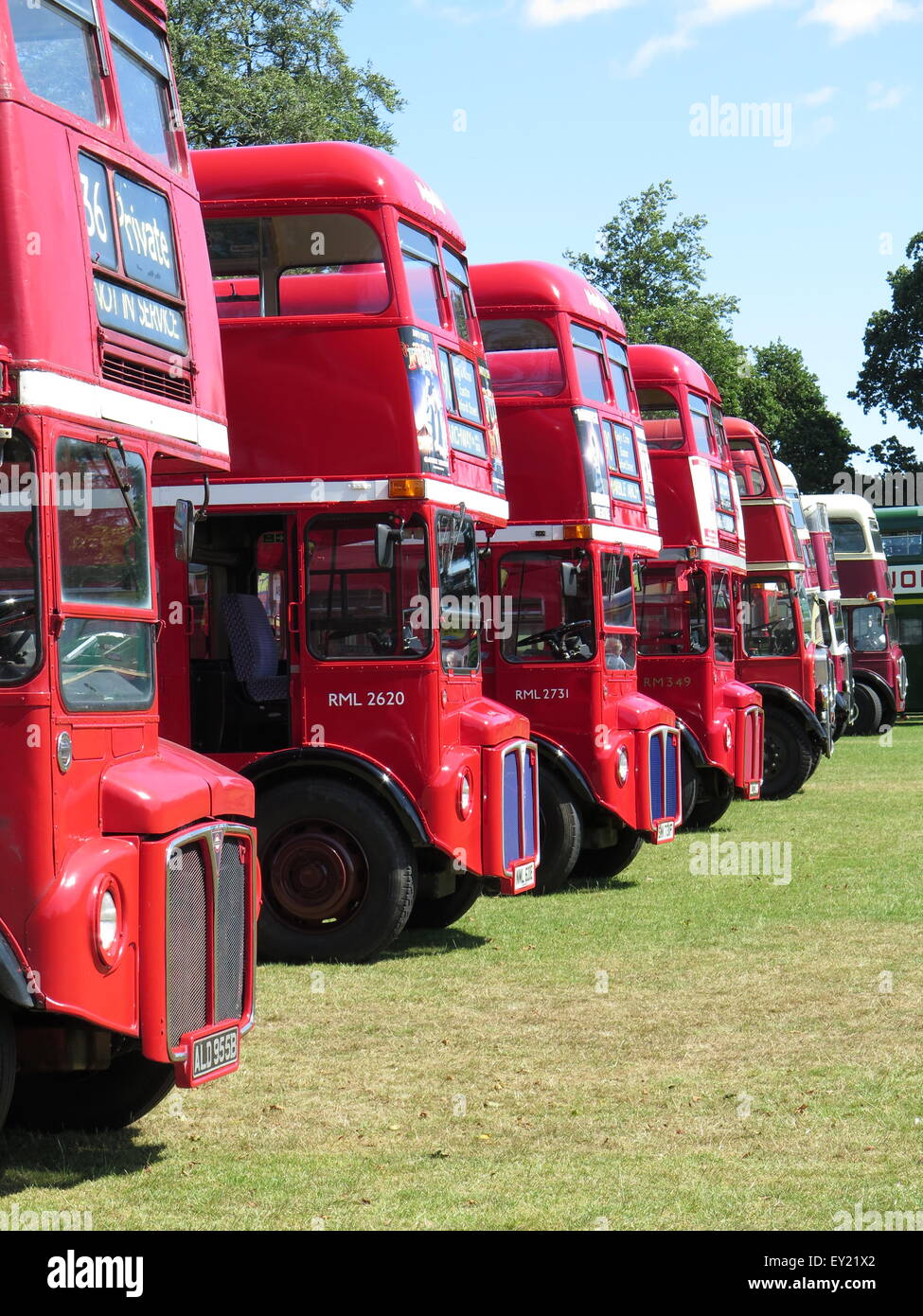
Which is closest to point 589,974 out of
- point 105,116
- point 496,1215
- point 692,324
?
point 496,1215

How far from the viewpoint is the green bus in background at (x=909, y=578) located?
41125 mm

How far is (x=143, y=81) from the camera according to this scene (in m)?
7.39

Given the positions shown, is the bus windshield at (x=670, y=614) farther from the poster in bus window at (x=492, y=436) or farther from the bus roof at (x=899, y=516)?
the bus roof at (x=899, y=516)

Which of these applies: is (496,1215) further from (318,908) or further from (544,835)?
(544,835)

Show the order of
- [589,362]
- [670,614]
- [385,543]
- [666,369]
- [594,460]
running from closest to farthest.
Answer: [385,543] < [594,460] < [589,362] < [670,614] < [666,369]

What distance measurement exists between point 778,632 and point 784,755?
59.1 inches

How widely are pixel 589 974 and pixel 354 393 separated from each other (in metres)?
3.63

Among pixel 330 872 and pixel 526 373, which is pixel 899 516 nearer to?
pixel 526 373

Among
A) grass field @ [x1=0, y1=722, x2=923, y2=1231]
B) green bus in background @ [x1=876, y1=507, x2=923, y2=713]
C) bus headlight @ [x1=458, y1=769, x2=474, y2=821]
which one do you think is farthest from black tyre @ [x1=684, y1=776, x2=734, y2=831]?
green bus in background @ [x1=876, y1=507, x2=923, y2=713]

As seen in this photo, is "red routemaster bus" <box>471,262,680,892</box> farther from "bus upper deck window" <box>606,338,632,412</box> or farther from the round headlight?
the round headlight

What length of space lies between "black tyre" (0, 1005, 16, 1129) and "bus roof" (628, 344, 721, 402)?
1398 cm

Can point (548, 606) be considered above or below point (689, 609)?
above

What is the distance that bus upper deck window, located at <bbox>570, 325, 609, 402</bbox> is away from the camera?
14.8 metres

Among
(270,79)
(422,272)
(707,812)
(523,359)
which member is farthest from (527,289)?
(270,79)
